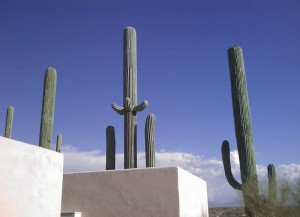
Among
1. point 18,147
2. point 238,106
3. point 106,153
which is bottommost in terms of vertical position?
point 18,147

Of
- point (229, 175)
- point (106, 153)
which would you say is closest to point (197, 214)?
point (229, 175)

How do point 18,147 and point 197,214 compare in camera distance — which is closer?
point 18,147

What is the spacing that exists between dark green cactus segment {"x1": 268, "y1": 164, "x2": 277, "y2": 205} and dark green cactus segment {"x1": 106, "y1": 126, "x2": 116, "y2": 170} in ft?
13.7

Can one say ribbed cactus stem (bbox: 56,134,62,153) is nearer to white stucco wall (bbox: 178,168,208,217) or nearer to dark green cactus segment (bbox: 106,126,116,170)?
dark green cactus segment (bbox: 106,126,116,170)

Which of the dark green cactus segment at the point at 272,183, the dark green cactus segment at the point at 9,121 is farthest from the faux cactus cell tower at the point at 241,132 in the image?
the dark green cactus segment at the point at 9,121

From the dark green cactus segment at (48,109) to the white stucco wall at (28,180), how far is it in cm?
226

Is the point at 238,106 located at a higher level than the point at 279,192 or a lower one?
higher

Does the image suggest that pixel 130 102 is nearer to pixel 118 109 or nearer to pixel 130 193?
pixel 118 109

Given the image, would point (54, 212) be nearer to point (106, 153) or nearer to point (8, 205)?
point (8, 205)

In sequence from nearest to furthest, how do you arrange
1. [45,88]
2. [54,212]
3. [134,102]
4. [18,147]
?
[18,147] → [54,212] → [45,88] → [134,102]

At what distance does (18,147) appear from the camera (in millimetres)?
5406

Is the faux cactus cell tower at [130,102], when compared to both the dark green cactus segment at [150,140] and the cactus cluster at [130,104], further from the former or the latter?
the dark green cactus segment at [150,140]

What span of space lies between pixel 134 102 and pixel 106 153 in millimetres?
1682

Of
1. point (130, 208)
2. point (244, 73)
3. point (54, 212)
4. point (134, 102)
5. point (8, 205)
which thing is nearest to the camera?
point (8, 205)
